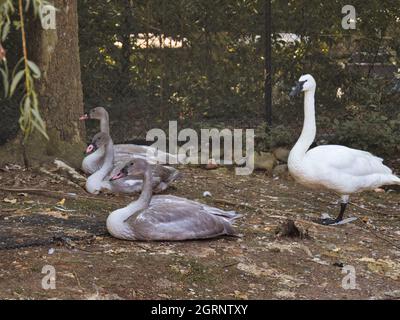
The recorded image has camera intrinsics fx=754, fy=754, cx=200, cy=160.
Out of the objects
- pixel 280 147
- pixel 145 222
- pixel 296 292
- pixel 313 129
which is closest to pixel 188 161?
pixel 280 147

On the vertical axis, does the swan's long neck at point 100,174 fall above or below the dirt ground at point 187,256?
above

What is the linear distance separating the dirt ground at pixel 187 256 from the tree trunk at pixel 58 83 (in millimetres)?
497

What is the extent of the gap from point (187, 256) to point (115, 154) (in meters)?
2.59

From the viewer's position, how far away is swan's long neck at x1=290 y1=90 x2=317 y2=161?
634 cm

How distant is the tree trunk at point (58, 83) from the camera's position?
711 centimetres

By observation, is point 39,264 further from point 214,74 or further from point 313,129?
point 214,74

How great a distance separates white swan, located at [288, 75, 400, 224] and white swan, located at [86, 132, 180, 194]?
1142mm

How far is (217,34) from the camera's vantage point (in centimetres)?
888

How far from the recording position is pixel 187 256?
4.88 m

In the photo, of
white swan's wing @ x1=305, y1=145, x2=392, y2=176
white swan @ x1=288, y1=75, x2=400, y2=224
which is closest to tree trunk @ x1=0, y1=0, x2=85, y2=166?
white swan @ x1=288, y1=75, x2=400, y2=224

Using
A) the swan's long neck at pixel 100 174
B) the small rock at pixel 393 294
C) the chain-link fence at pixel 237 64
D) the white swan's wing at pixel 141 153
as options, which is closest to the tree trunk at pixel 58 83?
the white swan's wing at pixel 141 153

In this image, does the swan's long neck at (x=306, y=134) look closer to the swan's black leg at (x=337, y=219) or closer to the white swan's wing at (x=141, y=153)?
the swan's black leg at (x=337, y=219)

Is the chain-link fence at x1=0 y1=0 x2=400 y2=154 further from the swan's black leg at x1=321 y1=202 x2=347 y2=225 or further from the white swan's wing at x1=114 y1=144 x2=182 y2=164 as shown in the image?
the swan's black leg at x1=321 y1=202 x2=347 y2=225

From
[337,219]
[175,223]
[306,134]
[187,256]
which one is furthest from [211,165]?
[187,256]
